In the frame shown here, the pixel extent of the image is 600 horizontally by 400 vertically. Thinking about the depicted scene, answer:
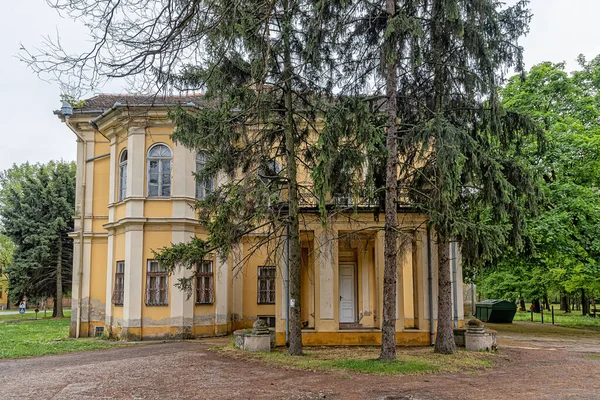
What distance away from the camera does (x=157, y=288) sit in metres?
17.6

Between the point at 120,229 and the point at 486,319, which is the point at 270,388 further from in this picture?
the point at 486,319

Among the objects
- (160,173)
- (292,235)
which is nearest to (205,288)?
(160,173)

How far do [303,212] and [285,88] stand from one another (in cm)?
388

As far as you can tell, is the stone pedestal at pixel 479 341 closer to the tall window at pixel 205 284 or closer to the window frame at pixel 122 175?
the tall window at pixel 205 284

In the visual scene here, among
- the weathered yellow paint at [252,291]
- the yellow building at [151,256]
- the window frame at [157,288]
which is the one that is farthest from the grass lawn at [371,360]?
the weathered yellow paint at [252,291]

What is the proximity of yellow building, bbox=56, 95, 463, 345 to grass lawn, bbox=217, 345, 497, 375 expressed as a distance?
2.03 metres

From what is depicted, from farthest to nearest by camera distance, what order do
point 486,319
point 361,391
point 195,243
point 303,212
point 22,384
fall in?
1. point 486,319
2. point 303,212
3. point 195,243
4. point 22,384
5. point 361,391

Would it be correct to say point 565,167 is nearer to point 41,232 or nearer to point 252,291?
point 252,291

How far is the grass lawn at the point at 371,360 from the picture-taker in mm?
10422

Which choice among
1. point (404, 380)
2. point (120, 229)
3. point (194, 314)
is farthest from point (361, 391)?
point (120, 229)

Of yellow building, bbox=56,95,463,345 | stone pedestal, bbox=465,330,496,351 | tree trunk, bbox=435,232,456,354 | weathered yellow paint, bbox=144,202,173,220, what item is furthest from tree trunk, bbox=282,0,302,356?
weathered yellow paint, bbox=144,202,173,220

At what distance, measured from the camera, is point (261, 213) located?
11727 mm

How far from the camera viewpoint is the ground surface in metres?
8.34

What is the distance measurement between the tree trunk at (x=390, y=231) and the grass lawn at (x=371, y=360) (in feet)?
1.84
